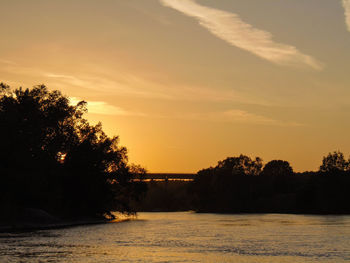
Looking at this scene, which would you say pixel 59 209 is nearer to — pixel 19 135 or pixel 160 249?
pixel 19 135

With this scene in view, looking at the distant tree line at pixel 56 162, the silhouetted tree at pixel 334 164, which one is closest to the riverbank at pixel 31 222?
the distant tree line at pixel 56 162

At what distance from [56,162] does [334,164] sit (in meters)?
110

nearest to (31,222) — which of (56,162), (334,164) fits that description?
(56,162)

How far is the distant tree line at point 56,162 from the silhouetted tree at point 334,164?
7998 cm

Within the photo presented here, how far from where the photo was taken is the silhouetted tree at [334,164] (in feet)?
621

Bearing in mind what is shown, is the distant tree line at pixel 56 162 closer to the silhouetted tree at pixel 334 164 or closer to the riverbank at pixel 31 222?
the riverbank at pixel 31 222

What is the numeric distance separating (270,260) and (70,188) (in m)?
83.1

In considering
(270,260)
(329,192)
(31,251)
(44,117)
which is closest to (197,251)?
(270,260)

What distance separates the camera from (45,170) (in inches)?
3962

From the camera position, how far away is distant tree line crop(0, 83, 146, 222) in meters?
92.9

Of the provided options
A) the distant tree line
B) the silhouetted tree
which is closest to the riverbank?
the distant tree line

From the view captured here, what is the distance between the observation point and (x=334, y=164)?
190750mm

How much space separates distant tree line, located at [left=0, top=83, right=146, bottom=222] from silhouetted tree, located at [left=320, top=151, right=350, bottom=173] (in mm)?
79984

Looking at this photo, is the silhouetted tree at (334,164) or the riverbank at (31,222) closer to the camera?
the riverbank at (31,222)
